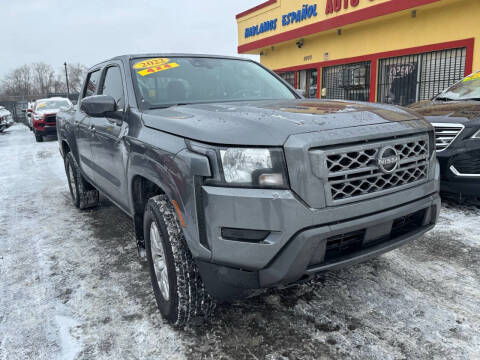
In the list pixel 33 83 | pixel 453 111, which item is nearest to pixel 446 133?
pixel 453 111

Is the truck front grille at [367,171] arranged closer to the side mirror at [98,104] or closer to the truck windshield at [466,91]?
the side mirror at [98,104]

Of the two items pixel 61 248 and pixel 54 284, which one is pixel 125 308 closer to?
pixel 54 284

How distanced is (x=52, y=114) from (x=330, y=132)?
14.6m

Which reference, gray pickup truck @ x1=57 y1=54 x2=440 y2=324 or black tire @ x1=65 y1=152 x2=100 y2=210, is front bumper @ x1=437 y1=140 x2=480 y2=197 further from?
black tire @ x1=65 y1=152 x2=100 y2=210

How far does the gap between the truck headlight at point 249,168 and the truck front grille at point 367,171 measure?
23cm

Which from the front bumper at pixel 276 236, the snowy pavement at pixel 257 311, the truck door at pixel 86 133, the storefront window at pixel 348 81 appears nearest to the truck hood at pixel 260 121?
the front bumper at pixel 276 236

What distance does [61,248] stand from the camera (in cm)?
369

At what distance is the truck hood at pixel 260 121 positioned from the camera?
1.87 meters

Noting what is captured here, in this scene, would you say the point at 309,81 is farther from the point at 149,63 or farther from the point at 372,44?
the point at 149,63

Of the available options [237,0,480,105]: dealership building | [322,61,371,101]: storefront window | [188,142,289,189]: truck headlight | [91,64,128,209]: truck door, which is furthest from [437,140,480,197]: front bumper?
[322,61,371,101]: storefront window

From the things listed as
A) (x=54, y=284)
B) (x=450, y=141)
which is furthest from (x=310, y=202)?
(x=450, y=141)

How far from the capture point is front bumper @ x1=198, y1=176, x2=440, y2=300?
5.87ft

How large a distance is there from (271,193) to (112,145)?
1.79m

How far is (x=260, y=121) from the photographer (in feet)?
6.50
